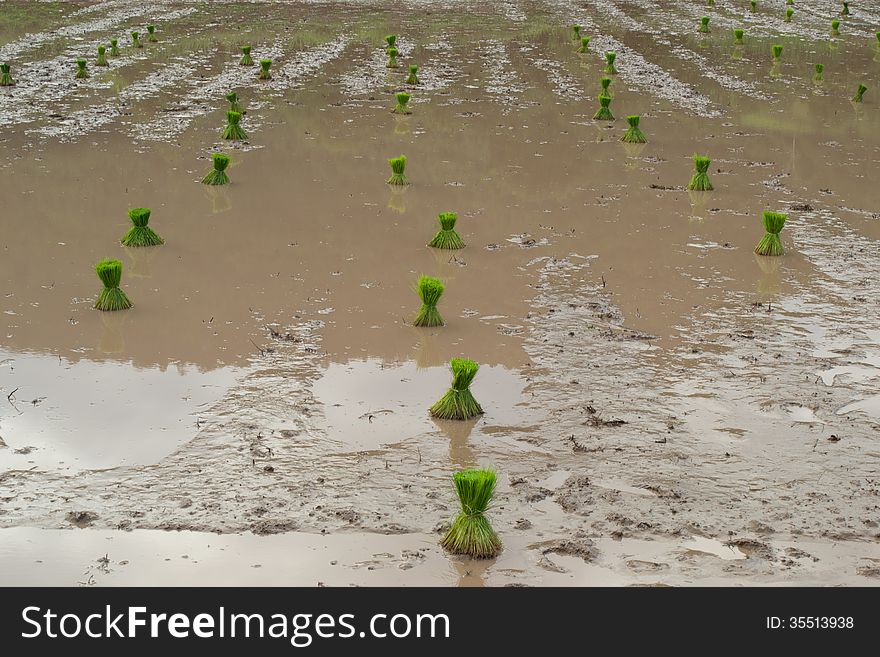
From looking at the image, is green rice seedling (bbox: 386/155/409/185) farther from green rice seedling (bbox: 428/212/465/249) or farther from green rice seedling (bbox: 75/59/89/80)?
green rice seedling (bbox: 75/59/89/80)

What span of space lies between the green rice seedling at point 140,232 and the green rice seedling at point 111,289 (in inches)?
65.1

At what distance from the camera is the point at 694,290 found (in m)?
10.4

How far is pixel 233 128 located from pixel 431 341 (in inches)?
315

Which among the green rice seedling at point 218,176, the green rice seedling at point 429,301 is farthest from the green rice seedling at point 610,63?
the green rice seedling at point 429,301

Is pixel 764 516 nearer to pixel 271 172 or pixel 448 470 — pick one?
pixel 448 470

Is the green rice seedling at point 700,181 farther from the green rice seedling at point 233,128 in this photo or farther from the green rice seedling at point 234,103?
the green rice seedling at point 234,103

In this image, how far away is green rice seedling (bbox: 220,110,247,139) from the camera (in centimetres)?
1568

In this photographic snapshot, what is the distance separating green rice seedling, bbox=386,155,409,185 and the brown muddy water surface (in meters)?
0.57

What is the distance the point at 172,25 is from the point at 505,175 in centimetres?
1593

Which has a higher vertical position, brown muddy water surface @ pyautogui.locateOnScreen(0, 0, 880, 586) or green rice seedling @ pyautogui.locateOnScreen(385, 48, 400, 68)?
green rice seedling @ pyautogui.locateOnScreen(385, 48, 400, 68)

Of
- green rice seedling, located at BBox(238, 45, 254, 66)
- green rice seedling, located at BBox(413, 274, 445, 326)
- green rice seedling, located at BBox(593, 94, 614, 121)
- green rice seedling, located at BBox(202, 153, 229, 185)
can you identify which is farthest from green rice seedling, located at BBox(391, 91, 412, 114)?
green rice seedling, located at BBox(413, 274, 445, 326)

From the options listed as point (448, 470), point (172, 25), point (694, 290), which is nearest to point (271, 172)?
point (694, 290)

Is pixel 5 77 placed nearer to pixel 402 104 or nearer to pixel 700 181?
pixel 402 104

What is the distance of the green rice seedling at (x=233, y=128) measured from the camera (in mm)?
15682
